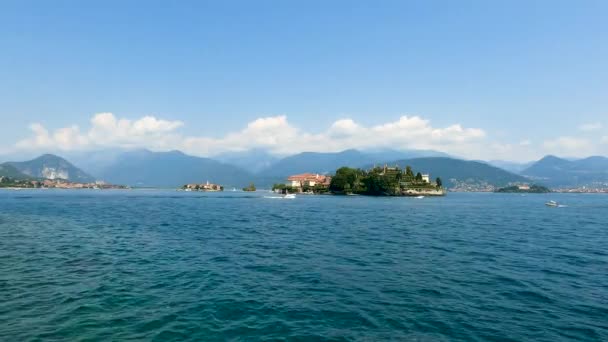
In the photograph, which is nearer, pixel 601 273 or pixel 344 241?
pixel 601 273

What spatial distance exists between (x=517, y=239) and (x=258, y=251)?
3070 centimetres

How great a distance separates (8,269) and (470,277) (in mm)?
31202

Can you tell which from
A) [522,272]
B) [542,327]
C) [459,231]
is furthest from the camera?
[459,231]

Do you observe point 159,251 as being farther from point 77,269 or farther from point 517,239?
point 517,239

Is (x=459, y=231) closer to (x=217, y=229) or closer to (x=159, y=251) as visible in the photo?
(x=217, y=229)

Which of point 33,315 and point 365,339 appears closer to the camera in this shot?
point 365,339

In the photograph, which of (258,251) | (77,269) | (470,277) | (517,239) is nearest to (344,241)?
(258,251)

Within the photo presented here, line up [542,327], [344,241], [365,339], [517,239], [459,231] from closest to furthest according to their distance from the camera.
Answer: [365,339]
[542,327]
[344,241]
[517,239]
[459,231]

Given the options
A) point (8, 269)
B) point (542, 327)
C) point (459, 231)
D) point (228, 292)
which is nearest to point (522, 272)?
point (542, 327)

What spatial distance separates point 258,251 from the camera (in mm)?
34562

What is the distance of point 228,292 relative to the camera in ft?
68.5

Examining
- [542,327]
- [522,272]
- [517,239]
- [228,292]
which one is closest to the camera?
[542,327]

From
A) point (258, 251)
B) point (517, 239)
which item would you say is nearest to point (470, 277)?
point (258, 251)

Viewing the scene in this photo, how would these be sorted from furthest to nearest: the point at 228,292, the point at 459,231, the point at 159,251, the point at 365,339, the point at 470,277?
the point at 459,231, the point at 159,251, the point at 470,277, the point at 228,292, the point at 365,339
